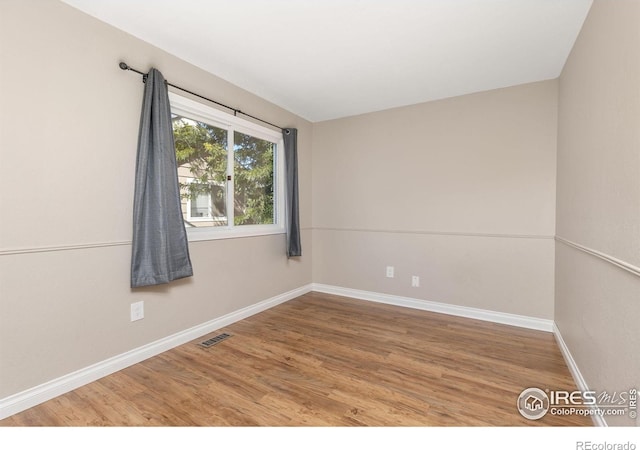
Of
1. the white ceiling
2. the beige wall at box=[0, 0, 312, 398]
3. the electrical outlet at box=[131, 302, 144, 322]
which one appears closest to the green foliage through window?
the beige wall at box=[0, 0, 312, 398]

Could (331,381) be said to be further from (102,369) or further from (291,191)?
(291,191)

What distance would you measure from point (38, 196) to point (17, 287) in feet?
1.68

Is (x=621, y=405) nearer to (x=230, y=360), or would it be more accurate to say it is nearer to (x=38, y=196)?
(x=230, y=360)

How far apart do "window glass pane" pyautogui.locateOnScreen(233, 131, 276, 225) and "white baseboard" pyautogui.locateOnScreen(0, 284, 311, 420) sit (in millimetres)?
1043

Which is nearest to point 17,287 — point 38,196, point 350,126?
point 38,196

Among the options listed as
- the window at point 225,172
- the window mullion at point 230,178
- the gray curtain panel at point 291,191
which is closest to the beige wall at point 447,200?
the gray curtain panel at point 291,191

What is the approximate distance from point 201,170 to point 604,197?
2829 mm

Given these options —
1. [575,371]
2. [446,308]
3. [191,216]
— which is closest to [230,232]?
[191,216]

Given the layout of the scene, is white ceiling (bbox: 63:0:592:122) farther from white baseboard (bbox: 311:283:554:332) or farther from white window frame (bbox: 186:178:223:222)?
white baseboard (bbox: 311:283:554:332)

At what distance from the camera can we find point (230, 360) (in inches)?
86.0

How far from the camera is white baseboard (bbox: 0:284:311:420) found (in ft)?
5.24

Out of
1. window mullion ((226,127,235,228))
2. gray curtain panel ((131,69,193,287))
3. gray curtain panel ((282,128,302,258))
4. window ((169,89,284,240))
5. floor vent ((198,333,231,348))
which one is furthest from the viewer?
gray curtain panel ((282,128,302,258))

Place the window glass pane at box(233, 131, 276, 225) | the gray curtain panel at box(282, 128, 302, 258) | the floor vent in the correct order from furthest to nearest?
the gray curtain panel at box(282, 128, 302, 258) < the window glass pane at box(233, 131, 276, 225) < the floor vent

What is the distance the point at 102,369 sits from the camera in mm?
1948
